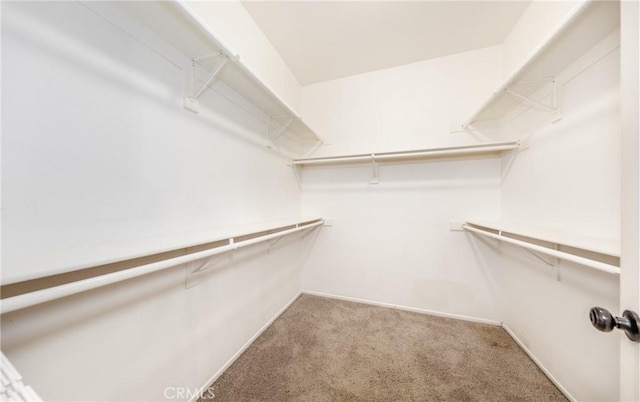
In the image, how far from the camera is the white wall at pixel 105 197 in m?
0.61

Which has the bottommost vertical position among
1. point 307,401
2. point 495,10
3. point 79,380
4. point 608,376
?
point 307,401

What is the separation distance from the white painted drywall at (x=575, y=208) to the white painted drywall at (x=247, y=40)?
1.77 metres

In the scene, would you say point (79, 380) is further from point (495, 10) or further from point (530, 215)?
point (495, 10)

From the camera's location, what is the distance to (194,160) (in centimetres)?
115

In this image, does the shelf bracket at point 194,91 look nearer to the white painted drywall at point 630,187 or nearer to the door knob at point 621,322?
the white painted drywall at point 630,187

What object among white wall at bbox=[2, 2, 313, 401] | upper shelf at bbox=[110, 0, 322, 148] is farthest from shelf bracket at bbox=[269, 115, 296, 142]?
white wall at bbox=[2, 2, 313, 401]

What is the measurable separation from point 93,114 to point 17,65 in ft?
0.60

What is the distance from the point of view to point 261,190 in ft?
5.69

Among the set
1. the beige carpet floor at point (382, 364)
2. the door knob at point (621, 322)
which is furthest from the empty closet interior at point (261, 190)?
the door knob at point (621, 322)

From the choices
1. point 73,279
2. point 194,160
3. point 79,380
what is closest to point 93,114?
point 194,160

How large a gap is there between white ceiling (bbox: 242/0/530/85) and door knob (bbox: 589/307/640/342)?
1985mm

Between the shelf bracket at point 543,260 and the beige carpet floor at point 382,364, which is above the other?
the shelf bracket at point 543,260

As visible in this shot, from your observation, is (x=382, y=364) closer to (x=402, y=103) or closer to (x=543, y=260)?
(x=543, y=260)

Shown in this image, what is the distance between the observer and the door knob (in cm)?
48
